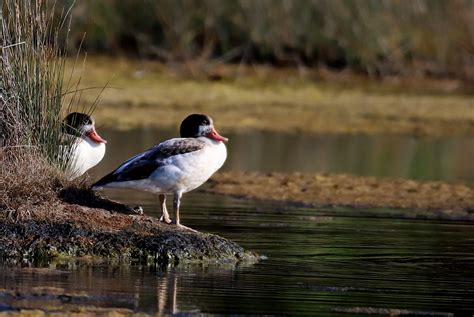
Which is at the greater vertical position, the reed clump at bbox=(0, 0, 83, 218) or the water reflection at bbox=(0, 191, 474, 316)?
the reed clump at bbox=(0, 0, 83, 218)

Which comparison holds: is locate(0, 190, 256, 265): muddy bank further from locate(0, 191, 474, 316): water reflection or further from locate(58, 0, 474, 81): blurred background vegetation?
locate(58, 0, 474, 81): blurred background vegetation

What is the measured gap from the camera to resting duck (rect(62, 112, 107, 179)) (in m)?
12.7

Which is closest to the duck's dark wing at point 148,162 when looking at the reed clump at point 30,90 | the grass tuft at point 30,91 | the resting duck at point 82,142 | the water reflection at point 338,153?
the grass tuft at point 30,91

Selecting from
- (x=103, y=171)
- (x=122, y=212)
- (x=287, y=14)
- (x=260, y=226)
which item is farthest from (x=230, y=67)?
(x=122, y=212)

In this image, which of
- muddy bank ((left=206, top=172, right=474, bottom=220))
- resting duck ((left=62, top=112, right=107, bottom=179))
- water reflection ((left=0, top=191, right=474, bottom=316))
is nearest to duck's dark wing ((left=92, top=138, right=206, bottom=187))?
resting duck ((left=62, top=112, right=107, bottom=179))

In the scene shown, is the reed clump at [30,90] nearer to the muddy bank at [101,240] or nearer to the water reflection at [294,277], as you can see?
the muddy bank at [101,240]

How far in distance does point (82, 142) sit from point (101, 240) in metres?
2.09

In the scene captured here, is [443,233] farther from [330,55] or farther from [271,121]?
[330,55]

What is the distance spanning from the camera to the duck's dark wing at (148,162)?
473 inches

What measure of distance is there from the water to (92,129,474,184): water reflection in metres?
4.28

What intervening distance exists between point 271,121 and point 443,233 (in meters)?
13.5

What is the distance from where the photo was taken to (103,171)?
59.9 feet

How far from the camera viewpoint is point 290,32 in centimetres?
3127

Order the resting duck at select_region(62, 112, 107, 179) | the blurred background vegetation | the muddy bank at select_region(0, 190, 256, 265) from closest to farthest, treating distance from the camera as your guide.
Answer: the muddy bank at select_region(0, 190, 256, 265) < the resting duck at select_region(62, 112, 107, 179) < the blurred background vegetation
